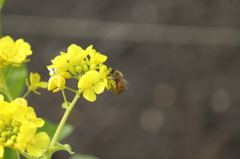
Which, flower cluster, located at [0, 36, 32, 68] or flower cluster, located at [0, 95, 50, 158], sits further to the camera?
flower cluster, located at [0, 36, 32, 68]

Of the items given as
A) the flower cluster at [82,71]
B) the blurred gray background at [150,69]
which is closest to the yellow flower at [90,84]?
the flower cluster at [82,71]

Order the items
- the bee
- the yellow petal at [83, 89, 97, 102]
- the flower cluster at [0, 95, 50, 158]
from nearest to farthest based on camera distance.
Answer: the flower cluster at [0, 95, 50, 158] < the yellow petal at [83, 89, 97, 102] < the bee

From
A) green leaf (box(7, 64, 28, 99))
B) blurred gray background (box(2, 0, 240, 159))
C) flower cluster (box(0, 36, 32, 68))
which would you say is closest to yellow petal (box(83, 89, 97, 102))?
flower cluster (box(0, 36, 32, 68))

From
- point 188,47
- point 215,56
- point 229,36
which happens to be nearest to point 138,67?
point 188,47

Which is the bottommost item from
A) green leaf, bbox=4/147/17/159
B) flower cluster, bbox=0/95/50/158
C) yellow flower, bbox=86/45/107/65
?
flower cluster, bbox=0/95/50/158

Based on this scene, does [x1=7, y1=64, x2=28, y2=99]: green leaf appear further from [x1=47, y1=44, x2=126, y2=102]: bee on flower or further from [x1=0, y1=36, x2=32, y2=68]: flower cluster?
[x1=47, y1=44, x2=126, y2=102]: bee on flower

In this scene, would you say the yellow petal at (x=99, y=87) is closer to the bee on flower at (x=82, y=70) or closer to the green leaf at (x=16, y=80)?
the bee on flower at (x=82, y=70)

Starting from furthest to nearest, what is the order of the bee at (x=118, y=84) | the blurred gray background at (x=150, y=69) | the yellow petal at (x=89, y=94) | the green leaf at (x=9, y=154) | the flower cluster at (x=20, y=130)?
the blurred gray background at (x=150, y=69)
the green leaf at (x=9, y=154)
the bee at (x=118, y=84)
the yellow petal at (x=89, y=94)
the flower cluster at (x=20, y=130)

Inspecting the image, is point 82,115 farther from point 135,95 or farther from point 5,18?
point 5,18

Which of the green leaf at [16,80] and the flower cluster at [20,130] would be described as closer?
the flower cluster at [20,130]

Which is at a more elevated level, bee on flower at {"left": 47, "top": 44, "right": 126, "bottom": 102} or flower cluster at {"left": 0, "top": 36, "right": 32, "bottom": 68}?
flower cluster at {"left": 0, "top": 36, "right": 32, "bottom": 68}
